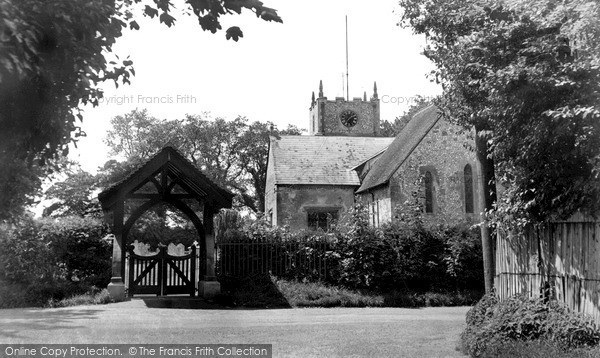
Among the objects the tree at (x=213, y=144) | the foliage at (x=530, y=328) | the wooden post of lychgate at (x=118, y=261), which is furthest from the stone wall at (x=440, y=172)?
the tree at (x=213, y=144)

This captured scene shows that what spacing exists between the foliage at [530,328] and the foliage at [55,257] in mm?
11979

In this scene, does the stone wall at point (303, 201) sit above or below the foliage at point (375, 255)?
above

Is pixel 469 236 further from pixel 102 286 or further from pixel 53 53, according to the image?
pixel 53 53

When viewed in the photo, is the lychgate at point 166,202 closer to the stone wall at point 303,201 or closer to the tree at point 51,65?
the tree at point 51,65

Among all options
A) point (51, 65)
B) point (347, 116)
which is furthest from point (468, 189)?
point (347, 116)

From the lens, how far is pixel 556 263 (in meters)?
9.05

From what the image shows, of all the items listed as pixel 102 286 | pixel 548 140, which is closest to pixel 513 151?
pixel 548 140

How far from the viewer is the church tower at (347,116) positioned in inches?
2477

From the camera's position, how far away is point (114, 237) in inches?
669

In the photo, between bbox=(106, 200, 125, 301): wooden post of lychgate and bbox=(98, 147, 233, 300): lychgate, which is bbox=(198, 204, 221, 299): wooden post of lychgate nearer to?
bbox=(98, 147, 233, 300): lychgate

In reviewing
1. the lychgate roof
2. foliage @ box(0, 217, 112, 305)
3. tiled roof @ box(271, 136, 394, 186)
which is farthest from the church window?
the lychgate roof

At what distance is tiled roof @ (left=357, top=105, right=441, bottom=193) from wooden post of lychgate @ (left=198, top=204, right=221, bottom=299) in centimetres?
1039

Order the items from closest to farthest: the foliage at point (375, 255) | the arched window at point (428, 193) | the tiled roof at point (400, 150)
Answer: the foliage at point (375, 255) < the tiled roof at point (400, 150) < the arched window at point (428, 193)

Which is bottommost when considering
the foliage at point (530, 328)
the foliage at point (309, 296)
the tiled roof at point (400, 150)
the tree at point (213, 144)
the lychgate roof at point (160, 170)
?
the foliage at point (309, 296)
